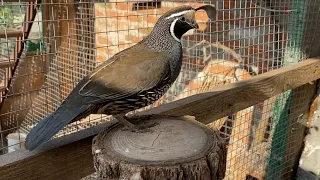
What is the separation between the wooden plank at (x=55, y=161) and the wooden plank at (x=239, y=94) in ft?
1.08

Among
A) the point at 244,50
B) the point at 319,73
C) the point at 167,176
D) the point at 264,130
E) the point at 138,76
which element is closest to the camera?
the point at 167,176

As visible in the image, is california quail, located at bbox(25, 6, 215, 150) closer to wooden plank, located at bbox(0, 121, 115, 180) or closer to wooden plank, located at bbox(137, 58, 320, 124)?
wooden plank, located at bbox(0, 121, 115, 180)

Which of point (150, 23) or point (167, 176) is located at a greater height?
point (150, 23)

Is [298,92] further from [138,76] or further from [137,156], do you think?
[137,156]

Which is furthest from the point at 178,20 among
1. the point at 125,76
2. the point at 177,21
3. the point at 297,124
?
the point at 297,124

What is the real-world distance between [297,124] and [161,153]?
155cm

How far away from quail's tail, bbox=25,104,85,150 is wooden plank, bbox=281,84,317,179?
150 centimetres

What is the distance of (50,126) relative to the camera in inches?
49.4

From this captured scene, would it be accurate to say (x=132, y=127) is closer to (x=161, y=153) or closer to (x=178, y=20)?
(x=161, y=153)

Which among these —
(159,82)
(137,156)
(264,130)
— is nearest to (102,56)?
(264,130)

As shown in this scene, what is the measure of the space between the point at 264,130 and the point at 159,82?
135cm

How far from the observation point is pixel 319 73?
232 cm

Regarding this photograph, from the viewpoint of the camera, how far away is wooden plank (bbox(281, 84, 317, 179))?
2.34m

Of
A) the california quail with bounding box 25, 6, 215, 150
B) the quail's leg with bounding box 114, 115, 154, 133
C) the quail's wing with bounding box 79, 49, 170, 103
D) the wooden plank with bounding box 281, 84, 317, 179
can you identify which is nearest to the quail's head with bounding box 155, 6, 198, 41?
the california quail with bounding box 25, 6, 215, 150
